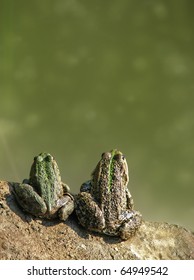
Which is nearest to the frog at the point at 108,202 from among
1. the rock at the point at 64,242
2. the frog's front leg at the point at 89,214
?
the frog's front leg at the point at 89,214

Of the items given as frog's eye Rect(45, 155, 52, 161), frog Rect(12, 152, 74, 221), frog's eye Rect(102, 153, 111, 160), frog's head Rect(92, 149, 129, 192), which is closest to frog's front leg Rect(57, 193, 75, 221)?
frog Rect(12, 152, 74, 221)

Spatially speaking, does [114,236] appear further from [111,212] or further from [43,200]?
[43,200]

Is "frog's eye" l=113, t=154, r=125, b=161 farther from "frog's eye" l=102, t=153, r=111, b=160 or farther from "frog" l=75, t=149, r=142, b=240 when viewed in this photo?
"frog's eye" l=102, t=153, r=111, b=160

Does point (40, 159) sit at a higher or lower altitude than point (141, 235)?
higher
